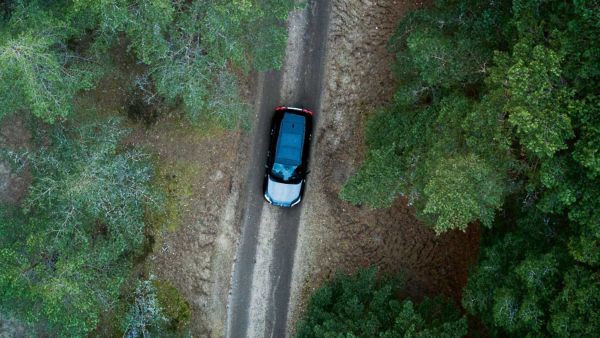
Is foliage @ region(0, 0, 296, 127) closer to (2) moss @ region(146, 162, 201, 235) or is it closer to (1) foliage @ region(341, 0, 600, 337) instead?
(2) moss @ region(146, 162, 201, 235)

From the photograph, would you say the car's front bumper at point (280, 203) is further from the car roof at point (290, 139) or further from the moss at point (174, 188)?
the moss at point (174, 188)

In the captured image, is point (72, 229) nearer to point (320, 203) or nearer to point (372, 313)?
point (320, 203)

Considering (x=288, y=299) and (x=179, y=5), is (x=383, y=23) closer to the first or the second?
(x=179, y=5)

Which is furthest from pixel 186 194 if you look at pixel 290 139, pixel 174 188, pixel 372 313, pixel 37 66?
pixel 372 313

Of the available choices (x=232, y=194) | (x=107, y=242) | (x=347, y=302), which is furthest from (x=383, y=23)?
(x=107, y=242)

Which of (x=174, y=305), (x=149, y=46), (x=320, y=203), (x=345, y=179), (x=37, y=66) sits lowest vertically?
(x=174, y=305)

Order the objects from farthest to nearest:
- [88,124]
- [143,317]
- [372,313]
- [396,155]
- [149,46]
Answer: [143,317] < [88,124] < [372,313] < [396,155] < [149,46]

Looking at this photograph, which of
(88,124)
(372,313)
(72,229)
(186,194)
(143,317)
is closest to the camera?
(72,229)
